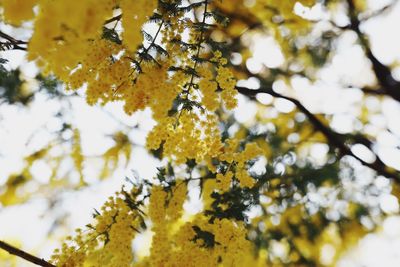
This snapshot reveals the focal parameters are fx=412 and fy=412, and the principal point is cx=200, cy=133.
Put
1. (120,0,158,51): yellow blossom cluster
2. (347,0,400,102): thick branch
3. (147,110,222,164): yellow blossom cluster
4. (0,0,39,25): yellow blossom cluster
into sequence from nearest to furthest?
(0,0,39,25): yellow blossom cluster, (120,0,158,51): yellow blossom cluster, (147,110,222,164): yellow blossom cluster, (347,0,400,102): thick branch

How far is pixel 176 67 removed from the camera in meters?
1.97

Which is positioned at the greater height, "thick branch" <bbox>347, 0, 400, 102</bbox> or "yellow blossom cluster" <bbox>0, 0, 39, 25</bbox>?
"thick branch" <bbox>347, 0, 400, 102</bbox>

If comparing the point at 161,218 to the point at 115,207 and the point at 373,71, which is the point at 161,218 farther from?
the point at 373,71

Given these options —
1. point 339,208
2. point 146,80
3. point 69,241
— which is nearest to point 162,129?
point 146,80

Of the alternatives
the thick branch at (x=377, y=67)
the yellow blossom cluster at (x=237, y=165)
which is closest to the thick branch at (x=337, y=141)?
the thick branch at (x=377, y=67)

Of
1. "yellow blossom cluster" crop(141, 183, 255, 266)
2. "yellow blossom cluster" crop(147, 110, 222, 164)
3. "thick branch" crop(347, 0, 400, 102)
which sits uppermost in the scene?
"thick branch" crop(347, 0, 400, 102)

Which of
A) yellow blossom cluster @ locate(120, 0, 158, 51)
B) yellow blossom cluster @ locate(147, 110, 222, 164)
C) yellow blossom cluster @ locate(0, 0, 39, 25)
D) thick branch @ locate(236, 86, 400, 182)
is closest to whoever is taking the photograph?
yellow blossom cluster @ locate(0, 0, 39, 25)

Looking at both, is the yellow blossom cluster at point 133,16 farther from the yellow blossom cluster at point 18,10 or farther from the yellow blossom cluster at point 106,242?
the yellow blossom cluster at point 106,242

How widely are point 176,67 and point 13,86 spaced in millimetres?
2336

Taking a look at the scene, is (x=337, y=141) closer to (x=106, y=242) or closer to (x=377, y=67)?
(x=377, y=67)

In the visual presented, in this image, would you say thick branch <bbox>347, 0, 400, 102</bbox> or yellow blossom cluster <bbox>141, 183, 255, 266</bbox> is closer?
yellow blossom cluster <bbox>141, 183, 255, 266</bbox>

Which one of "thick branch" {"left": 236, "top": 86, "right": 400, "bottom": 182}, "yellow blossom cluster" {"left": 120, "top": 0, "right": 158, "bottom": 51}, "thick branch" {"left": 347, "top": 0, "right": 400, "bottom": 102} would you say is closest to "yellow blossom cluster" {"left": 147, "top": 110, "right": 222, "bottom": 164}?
"yellow blossom cluster" {"left": 120, "top": 0, "right": 158, "bottom": 51}

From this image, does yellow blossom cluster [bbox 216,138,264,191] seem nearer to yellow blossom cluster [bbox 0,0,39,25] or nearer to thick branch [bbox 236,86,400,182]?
thick branch [bbox 236,86,400,182]

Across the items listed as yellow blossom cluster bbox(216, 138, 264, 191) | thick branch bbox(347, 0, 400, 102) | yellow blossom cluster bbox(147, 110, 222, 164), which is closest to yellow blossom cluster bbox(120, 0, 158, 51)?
yellow blossom cluster bbox(147, 110, 222, 164)
